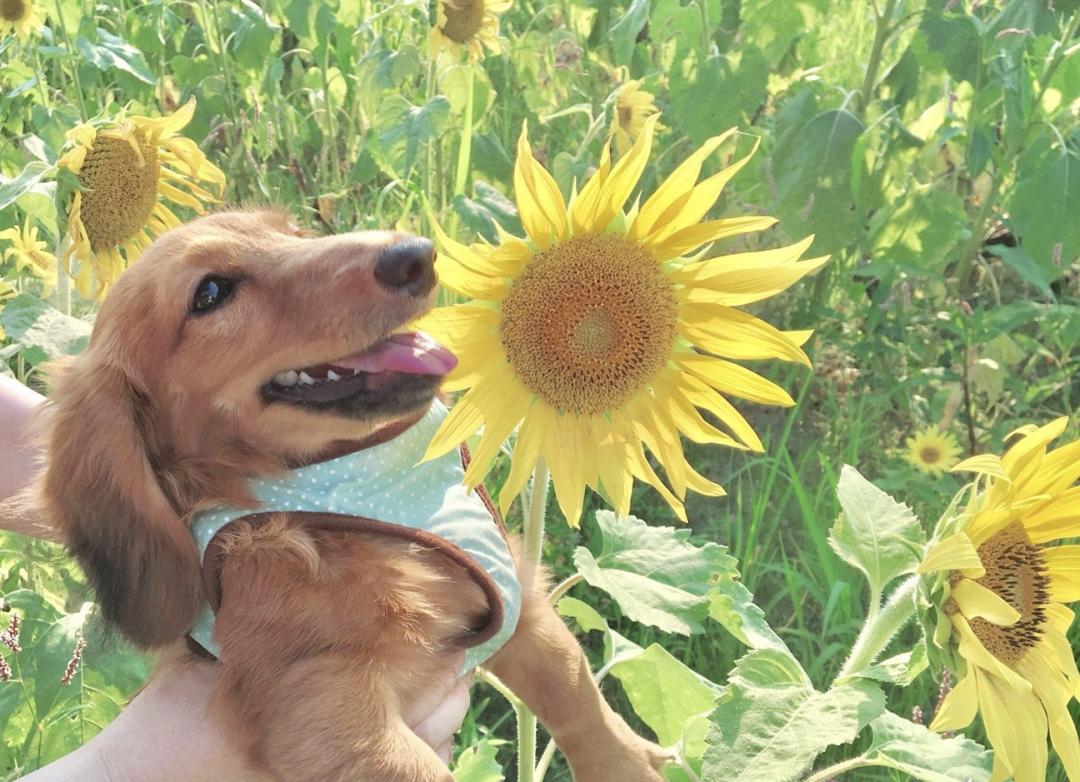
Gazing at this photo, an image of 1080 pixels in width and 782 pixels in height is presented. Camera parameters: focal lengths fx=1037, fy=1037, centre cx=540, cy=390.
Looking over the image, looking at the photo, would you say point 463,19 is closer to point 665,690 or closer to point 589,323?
point 589,323

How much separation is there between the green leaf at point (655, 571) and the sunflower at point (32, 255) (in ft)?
5.00

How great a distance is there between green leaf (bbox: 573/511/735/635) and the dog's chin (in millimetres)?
357

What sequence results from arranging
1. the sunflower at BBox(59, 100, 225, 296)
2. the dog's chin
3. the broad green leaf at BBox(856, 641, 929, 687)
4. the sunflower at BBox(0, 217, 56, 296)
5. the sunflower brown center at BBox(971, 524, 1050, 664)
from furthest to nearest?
the sunflower at BBox(0, 217, 56, 296)
the sunflower at BBox(59, 100, 225, 296)
the dog's chin
the broad green leaf at BBox(856, 641, 929, 687)
the sunflower brown center at BBox(971, 524, 1050, 664)

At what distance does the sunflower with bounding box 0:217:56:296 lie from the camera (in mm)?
2453

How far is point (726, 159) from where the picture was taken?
3.00 meters

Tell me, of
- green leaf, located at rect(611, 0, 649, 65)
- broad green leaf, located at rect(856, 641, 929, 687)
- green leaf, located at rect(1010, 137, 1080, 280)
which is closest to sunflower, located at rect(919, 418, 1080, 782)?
broad green leaf, located at rect(856, 641, 929, 687)

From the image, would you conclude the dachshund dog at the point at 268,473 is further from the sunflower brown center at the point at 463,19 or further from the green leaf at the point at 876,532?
the sunflower brown center at the point at 463,19

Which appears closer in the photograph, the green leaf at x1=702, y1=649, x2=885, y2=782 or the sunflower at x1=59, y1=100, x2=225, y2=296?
the green leaf at x1=702, y1=649, x2=885, y2=782

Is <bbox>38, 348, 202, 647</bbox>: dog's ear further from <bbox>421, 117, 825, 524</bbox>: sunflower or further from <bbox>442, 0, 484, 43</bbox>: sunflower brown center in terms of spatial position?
<bbox>442, 0, 484, 43</bbox>: sunflower brown center

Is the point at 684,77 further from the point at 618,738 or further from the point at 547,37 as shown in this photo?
the point at 618,738

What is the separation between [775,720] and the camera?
4.23ft

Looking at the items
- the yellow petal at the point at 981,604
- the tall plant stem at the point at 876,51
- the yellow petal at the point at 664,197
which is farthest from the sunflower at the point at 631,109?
the yellow petal at the point at 981,604

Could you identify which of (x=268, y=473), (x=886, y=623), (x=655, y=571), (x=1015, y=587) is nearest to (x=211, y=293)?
(x=268, y=473)

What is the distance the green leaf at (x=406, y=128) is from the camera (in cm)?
265
